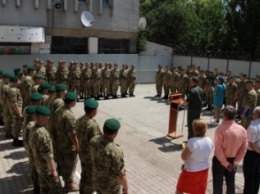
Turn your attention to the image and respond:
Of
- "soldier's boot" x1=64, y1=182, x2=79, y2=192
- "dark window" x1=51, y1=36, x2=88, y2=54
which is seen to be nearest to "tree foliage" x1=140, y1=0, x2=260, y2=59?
"dark window" x1=51, y1=36, x2=88, y2=54

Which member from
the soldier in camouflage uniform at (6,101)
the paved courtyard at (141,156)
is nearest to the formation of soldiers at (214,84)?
the paved courtyard at (141,156)

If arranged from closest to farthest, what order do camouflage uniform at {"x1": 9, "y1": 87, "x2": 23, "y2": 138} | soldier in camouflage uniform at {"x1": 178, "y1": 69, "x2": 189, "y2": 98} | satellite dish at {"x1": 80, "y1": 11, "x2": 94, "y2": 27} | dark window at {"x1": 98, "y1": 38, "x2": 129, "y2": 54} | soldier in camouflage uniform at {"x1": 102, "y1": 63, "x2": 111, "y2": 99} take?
camouflage uniform at {"x1": 9, "y1": 87, "x2": 23, "y2": 138}
soldier in camouflage uniform at {"x1": 178, "y1": 69, "x2": 189, "y2": 98}
soldier in camouflage uniform at {"x1": 102, "y1": 63, "x2": 111, "y2": 99}
satellite dish at {"x1": 80, "y1": 11, "x2": 94, "y2": 27}
dark window at {"x1": 98, "y1": 38, "x2": 129, "y2": 54}

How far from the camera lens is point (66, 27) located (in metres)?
Result: 20.9

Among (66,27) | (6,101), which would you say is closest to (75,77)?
(66,27)

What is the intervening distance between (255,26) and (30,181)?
22.7 meters

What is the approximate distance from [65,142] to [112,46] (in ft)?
58.3

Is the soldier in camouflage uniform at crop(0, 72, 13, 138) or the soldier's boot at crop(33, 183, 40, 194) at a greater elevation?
the soldier in camouflage uniform at crop(0, 72, 13, 138)

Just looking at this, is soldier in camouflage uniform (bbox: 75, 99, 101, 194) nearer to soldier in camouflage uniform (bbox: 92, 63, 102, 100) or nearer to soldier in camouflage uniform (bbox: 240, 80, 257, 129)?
soldier in camouflage uniform (bbox: 240, 80, 257, 129)

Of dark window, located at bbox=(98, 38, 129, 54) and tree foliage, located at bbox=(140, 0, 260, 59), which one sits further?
tree foliage, located at bbox=(140, 0, 260, 59)

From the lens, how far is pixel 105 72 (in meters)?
17.0

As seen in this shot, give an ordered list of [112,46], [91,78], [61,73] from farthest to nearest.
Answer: [112,46] < [91,78] < [61,73]

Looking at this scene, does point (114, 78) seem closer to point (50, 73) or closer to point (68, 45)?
point (50, 73)

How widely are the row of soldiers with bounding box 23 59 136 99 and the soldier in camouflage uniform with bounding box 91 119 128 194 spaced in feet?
35.6

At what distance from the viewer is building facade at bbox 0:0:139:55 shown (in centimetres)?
1884
